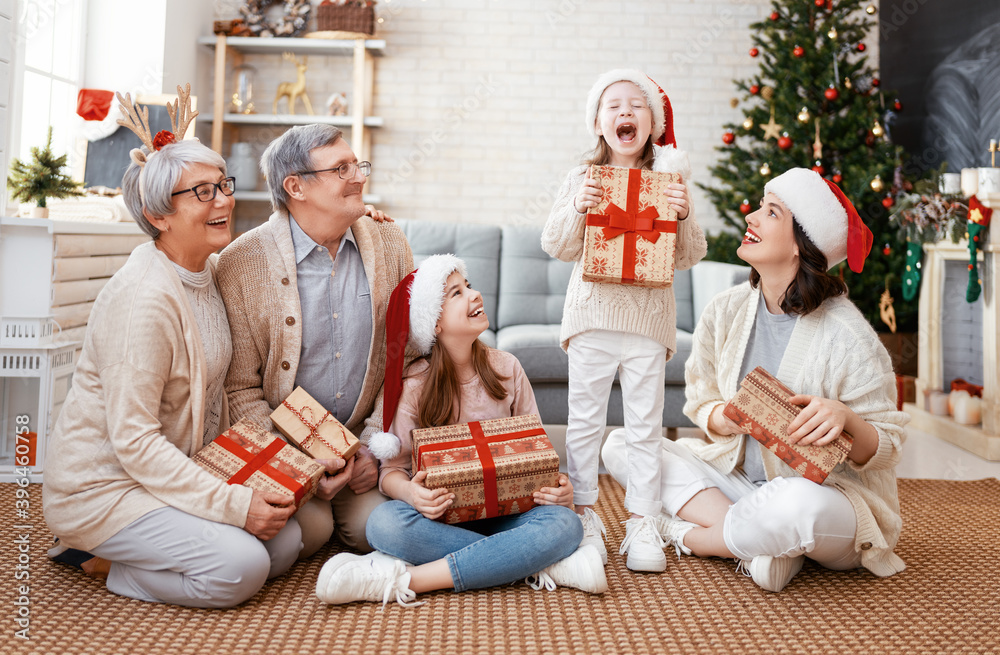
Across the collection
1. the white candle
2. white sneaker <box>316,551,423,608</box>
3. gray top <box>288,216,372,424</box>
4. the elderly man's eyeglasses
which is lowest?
white sneaker <box>316,551,423,608</box>

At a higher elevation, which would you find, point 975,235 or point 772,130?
point 772,130

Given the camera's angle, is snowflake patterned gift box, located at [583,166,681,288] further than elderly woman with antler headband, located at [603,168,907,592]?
Yes

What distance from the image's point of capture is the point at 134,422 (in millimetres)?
1726

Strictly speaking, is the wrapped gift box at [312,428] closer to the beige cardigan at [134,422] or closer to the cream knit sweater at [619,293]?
the beige cardigan at [134,422]

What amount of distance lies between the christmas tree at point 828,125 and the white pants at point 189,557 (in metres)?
3.52

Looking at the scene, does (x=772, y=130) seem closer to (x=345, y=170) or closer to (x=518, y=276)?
(x=518, y=276)

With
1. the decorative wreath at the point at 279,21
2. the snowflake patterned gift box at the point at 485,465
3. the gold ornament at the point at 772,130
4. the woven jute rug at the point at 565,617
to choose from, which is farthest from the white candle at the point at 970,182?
the decorative wreath at the point at 279,21

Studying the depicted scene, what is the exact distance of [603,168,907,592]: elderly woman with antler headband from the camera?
188 cm

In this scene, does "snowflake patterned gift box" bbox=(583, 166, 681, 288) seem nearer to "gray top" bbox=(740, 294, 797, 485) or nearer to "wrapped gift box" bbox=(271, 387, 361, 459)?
"gray top" bbox=(740, 294, 797, 485)

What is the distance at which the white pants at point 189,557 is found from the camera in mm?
1713

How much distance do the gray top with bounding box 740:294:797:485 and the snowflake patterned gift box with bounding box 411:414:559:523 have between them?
23.8 inches

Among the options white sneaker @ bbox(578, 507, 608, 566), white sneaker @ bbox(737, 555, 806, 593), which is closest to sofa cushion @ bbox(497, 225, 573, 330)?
white sneaker @ bbox(578, 507, 608, 566)

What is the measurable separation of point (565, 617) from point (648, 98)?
1407mm

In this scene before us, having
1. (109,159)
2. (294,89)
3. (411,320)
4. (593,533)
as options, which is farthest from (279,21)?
(593,533)
